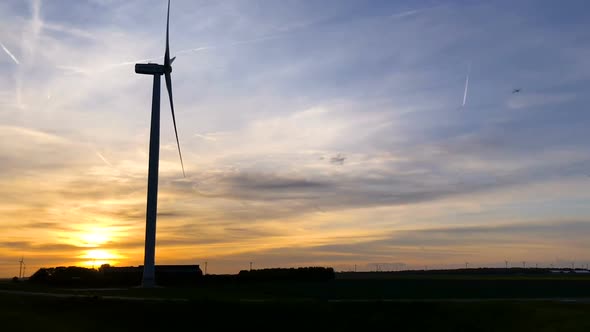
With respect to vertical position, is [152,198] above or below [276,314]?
above

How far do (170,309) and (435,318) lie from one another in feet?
93.3

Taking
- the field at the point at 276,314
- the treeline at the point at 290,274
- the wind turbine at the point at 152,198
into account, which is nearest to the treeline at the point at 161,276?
the treeline at the point at 290,274

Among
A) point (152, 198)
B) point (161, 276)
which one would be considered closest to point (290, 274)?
point (161, 276)

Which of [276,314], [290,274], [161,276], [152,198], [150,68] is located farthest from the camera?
[290,274]

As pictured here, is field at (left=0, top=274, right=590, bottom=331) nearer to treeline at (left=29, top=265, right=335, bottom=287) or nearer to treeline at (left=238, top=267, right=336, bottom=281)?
treeline at (left=29, top=265, right=335, bottom=287)

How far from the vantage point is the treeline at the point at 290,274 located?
14662cm

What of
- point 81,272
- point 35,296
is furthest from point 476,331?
point 81,272

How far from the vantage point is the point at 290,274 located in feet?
500

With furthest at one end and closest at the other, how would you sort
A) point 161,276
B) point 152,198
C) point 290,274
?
point 290,274
point 161,276
point 152,198

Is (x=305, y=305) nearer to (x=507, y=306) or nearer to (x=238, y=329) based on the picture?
(x=238, y=329)

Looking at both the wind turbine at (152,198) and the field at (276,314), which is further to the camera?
the wind turbine at (152,198)

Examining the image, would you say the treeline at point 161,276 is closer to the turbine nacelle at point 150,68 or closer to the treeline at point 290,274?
the treeline at point 290,274

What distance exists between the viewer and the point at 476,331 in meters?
59.4

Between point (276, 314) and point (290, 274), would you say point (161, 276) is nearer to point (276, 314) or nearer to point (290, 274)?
point (290, 274)
